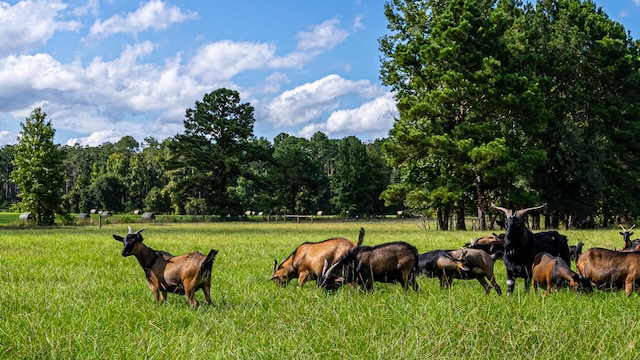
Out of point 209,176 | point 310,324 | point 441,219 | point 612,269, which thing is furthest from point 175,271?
point 209,176

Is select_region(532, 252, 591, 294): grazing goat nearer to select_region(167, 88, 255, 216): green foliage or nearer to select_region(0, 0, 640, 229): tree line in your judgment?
select_region(0, 0, 640, 229): tree line

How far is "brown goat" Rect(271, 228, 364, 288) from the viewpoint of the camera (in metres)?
8.48

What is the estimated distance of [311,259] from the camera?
28.4 feet

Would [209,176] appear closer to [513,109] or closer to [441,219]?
[441,219]

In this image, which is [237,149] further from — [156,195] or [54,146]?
[156,195]

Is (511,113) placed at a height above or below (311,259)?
above

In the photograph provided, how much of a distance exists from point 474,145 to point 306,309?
29261mm

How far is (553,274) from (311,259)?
359 cm

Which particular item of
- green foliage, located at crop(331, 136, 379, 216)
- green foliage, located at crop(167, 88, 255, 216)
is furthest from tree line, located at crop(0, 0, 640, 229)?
green foliage, located at crop(331, 136, 379, 216)

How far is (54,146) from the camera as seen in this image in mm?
49375

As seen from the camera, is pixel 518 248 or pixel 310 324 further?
pixel 518 248

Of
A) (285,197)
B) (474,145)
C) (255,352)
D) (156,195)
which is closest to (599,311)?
(255,352)

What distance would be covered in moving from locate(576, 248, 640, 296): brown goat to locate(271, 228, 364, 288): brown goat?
3279 mm

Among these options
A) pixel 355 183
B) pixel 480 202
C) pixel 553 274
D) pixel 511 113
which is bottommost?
pixel 553 274
